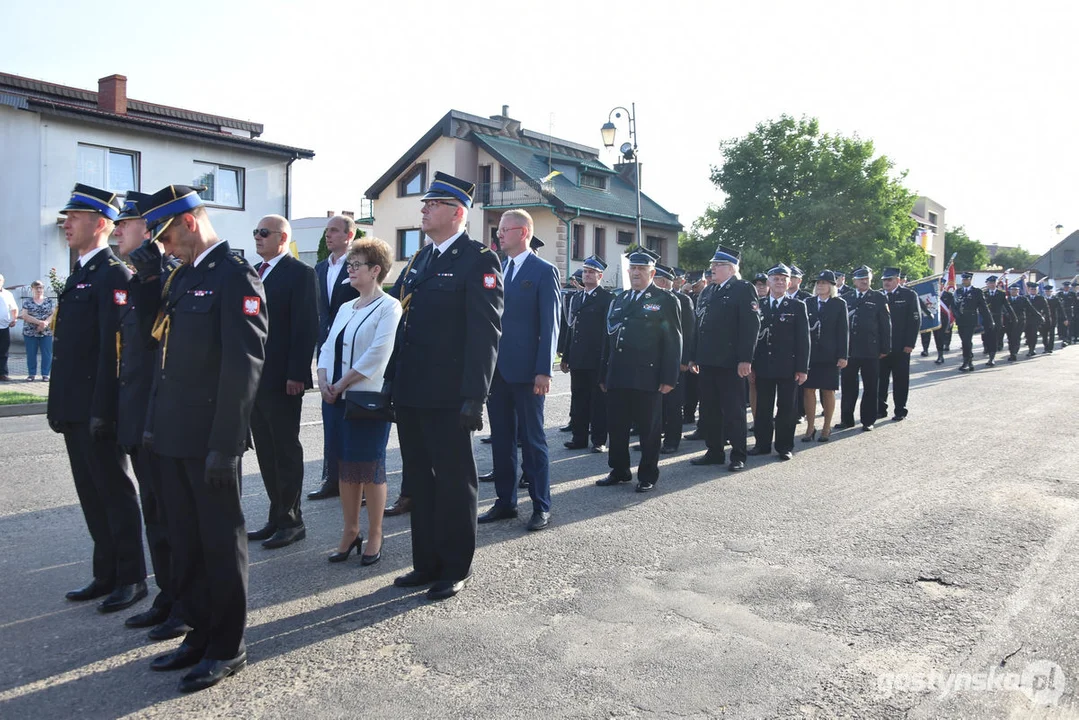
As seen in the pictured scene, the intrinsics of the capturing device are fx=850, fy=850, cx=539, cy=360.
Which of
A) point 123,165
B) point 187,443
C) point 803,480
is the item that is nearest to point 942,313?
point 803,480

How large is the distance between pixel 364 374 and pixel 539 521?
178 centimetres

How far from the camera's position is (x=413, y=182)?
43625 millimetres

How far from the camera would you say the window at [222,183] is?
28.9 meters

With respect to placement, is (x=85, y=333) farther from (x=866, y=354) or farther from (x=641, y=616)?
(x=866, y=354)

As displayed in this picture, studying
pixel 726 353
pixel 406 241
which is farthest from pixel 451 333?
pixel 406 241

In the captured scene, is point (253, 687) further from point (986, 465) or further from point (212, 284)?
point (986, 465)

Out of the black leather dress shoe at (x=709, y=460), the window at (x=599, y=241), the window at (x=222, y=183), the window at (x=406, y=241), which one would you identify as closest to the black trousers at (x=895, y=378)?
the black leather dress shoe at (x=709, y=460)

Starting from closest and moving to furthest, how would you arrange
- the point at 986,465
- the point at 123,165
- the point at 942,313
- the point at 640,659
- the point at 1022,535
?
1. the point at 640,659
2. the point at 1022,535
3. the point at 986,465
4. the point at 942,313
5. the point at 123,165

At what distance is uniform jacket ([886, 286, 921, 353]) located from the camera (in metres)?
12.4

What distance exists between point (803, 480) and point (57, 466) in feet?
22.7

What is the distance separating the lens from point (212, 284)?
3.69 meters

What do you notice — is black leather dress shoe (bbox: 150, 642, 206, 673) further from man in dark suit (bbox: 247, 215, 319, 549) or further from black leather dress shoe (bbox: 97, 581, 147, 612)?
man in dark suit (bbox: 247, 215, 319, 549)

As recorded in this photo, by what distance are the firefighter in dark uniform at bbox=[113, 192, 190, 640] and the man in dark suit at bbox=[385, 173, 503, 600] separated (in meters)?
1.23

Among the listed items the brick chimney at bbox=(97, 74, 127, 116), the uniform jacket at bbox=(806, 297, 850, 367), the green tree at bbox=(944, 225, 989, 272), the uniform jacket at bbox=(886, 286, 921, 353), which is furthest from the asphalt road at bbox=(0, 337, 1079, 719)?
the green tree at bbox=(944, 225, 989, 272)
